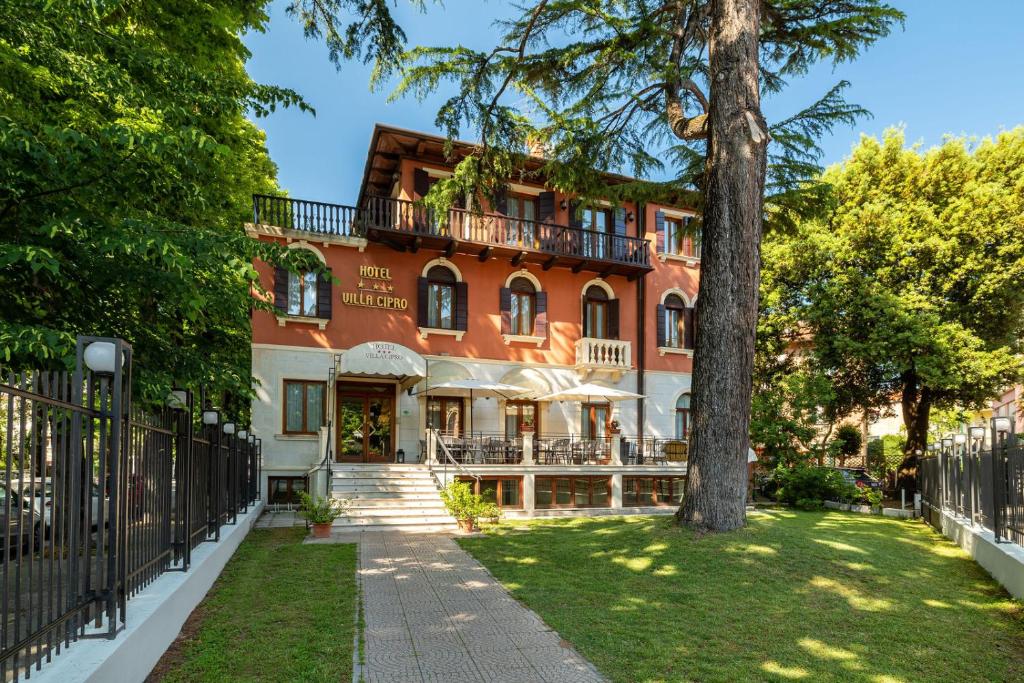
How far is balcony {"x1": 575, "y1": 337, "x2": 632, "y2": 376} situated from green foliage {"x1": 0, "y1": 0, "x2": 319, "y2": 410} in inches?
491

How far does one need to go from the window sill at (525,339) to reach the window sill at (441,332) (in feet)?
4.65

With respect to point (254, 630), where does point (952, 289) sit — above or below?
above

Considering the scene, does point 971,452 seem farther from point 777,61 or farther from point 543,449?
point 543,449

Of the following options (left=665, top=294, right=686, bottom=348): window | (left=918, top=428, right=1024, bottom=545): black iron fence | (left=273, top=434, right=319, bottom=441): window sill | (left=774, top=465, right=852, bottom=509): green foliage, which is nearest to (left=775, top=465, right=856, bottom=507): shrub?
(left=774, top=465, right=852, bottom=509): green foliage

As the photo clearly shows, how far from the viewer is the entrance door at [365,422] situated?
18.2 metres

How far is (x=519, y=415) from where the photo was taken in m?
19.6

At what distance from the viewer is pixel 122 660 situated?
4039 mm

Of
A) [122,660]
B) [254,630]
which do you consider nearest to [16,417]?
[122,660]


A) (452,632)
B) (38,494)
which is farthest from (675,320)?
(38,494)

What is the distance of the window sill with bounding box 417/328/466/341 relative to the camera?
60.9ft

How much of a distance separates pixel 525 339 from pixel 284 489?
8078mm

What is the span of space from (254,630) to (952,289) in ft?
67.8

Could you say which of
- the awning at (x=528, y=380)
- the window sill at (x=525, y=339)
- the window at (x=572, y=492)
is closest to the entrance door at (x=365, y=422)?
the awning at (x=528, y=380)

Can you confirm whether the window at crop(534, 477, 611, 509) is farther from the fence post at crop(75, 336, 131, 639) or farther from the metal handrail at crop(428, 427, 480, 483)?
the fence post at crop(75, 336, 131, 639)
